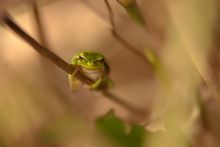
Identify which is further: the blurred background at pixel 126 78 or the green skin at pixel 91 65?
the green skin at pixel 91 65

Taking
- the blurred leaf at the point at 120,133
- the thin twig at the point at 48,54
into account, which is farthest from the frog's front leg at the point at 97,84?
the blurred leaf at the point at 120,133

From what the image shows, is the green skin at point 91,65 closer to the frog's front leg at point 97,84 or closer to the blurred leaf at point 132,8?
the frog's front leg at point 97,84

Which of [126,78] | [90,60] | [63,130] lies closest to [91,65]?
[90,60]

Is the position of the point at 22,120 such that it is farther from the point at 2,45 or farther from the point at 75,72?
the point at 2,45

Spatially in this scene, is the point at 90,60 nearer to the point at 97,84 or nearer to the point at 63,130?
the point at 97,84

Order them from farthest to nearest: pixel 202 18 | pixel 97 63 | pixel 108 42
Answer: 1. pixel 108 42
2. pixel 97 63
3. pixel 202 18

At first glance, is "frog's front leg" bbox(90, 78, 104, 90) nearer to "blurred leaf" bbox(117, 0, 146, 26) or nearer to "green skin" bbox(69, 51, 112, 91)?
"green skin" bbox(69, 51, 112, 91)

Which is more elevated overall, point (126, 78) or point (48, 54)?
point (48, 54)

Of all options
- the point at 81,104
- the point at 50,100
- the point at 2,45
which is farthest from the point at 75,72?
the point at 2,45

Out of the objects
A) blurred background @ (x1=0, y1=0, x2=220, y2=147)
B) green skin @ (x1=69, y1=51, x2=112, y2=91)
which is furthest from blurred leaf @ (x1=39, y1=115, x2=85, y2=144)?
green skin @ (x1=69, y1=51, x2=112, y2=91)
